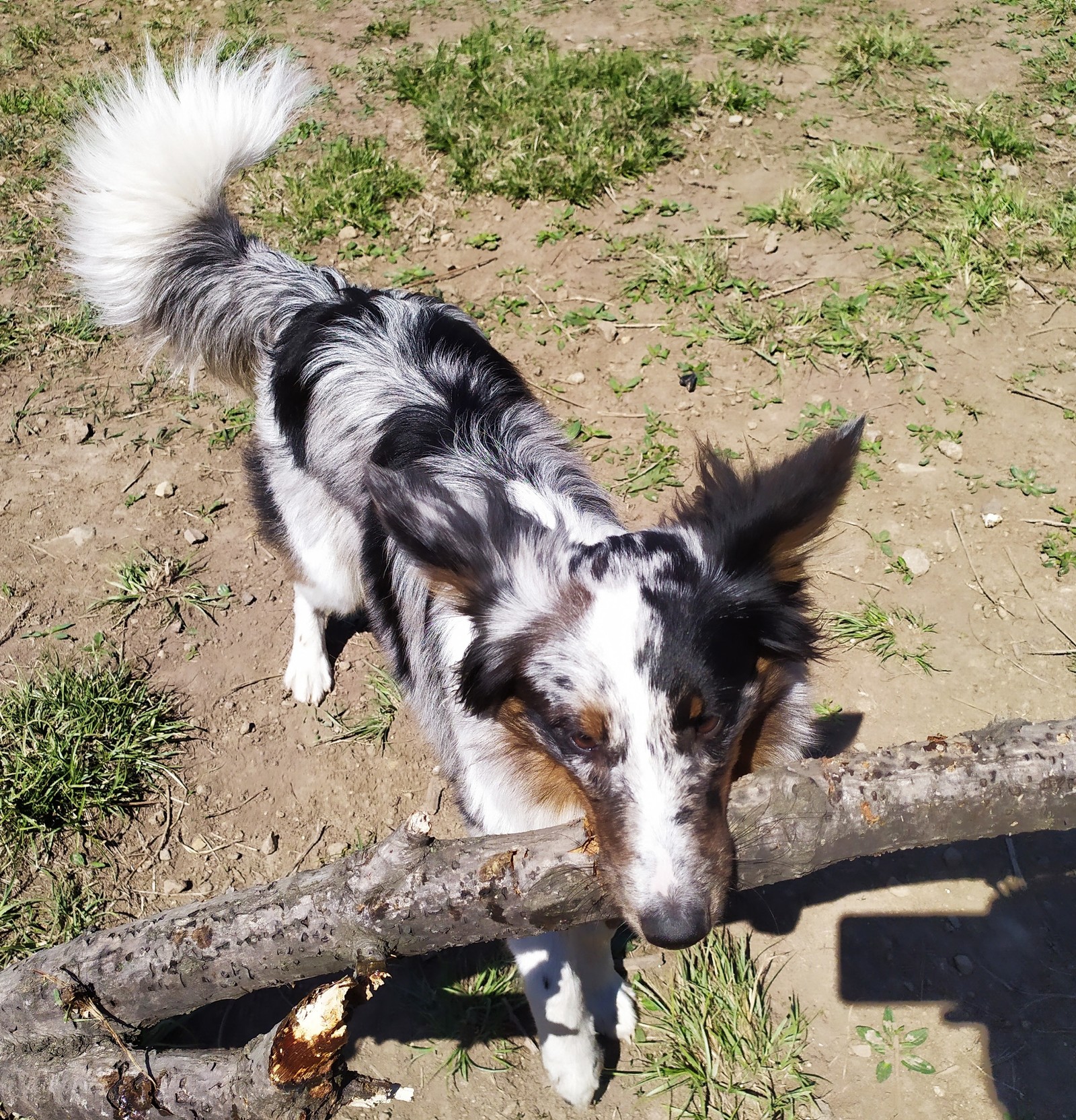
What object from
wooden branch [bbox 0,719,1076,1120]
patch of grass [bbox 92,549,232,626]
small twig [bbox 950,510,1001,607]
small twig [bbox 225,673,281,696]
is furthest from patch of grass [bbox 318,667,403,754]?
small twig [bbox 950,510,1001,607]

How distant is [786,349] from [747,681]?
3315 mm

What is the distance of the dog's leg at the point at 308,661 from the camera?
418 centimetres

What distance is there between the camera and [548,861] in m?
2.01

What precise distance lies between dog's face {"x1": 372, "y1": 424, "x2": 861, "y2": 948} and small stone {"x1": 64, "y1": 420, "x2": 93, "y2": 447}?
3358 mm

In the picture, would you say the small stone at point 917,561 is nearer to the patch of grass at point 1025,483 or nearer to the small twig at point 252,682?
the patch of grass at point 1025,483

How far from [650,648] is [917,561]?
267cm

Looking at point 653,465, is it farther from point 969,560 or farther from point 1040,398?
point 1040,398

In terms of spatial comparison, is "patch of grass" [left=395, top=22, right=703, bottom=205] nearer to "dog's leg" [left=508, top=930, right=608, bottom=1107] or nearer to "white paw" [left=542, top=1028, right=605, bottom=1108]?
"dog's leg" [left=508, top=930, right=608, bottom=1107]

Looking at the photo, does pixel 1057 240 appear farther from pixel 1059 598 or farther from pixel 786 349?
pixel 1059 598

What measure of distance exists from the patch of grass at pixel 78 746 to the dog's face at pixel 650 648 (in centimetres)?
201

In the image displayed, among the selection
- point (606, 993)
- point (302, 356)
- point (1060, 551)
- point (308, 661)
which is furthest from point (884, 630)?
point (302, 356)

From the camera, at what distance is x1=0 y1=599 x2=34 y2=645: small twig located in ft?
14.0

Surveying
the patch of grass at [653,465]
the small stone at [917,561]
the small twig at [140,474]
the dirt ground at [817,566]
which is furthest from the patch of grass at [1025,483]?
the small twig at [140,474]

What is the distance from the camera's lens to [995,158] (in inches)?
244
